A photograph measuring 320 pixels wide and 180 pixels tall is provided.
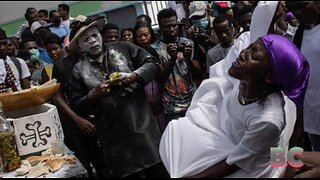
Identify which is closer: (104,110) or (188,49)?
(104,110)

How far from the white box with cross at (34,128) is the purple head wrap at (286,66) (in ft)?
4.51

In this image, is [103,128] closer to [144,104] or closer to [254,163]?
[144,104]

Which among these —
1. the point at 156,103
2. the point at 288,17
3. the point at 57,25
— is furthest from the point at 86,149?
the point at 57,25

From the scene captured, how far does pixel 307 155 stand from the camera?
1.38m

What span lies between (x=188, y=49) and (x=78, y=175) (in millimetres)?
1414

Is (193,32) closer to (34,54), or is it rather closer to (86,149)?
(86,149)

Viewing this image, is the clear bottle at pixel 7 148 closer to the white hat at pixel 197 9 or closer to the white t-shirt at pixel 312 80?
the white t-shirt at pixel 312 80

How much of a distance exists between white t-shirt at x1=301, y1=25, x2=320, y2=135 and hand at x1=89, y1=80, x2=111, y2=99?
1.21m

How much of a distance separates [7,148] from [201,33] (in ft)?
6.86

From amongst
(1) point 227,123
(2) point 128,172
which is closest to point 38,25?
(2) point 128,172

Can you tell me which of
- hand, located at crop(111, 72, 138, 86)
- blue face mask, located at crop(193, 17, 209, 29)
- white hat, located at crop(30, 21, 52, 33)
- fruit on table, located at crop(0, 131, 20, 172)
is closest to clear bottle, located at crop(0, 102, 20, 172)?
fruit on table, located at crop(0, 131, 20, 172)

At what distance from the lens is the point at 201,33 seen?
11.4 feet

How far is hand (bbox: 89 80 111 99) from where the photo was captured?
2.34m

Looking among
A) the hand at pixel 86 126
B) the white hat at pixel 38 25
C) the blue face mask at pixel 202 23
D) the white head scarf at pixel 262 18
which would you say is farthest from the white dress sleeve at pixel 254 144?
the white hat at pixel 38 25
